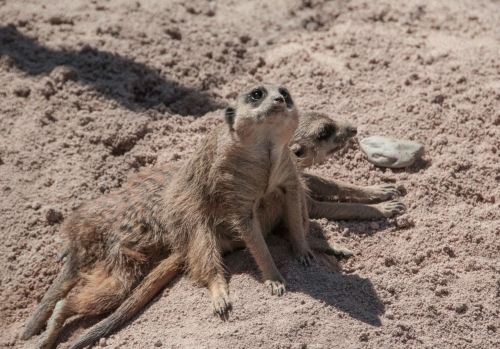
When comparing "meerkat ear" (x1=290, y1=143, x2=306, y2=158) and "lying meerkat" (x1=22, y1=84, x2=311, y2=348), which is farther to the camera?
"meerkat ear" (x1=290, y1=143, x2=306, y2=158)

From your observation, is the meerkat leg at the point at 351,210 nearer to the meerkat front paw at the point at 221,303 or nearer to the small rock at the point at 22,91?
the meerkat front paw at the point at 221,303

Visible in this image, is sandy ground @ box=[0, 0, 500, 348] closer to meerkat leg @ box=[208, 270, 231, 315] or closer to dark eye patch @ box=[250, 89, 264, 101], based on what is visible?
meerkat leg @ box=[208, 270, 231, 315]

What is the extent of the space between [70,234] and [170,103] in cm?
147

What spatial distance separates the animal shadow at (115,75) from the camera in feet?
15.1

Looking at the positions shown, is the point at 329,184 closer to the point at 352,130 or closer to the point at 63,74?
the point at 352,130

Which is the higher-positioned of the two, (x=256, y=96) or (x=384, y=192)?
(x=256, y=96)

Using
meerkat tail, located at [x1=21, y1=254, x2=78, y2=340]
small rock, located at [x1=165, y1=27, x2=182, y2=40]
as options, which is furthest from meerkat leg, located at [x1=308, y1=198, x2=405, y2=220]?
Result: small rock, located at [x1=165, y1=27, x2=182, y2=40]

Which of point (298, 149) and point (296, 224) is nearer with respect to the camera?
point (296, 224)

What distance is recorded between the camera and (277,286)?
3.11 meters

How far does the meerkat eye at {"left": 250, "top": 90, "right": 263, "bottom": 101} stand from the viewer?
9.79 feet

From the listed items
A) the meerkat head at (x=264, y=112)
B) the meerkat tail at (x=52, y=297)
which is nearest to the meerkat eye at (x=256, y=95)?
the meerkat head at (x=264, y=112)

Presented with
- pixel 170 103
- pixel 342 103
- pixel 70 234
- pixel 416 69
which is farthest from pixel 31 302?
pixel 416 69

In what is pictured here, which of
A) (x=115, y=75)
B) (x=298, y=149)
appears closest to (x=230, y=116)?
(x=298, y=149)

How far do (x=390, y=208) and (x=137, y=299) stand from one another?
157cm
